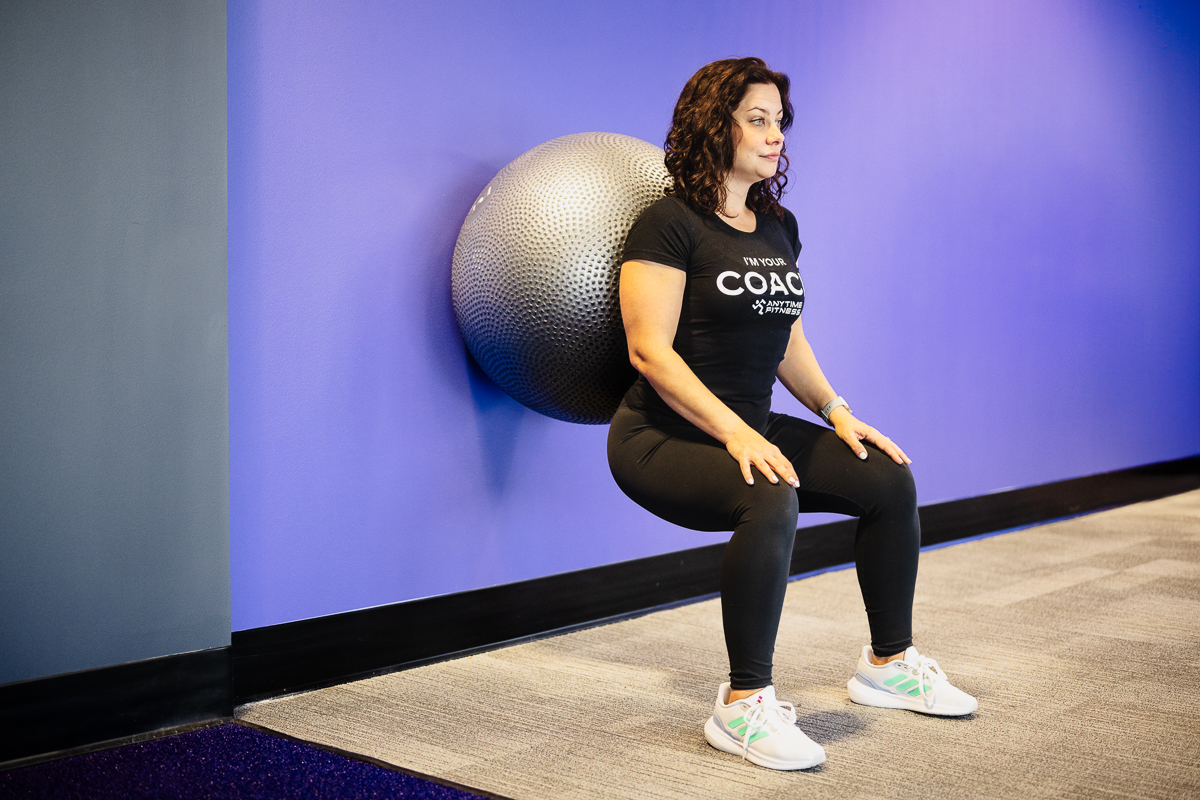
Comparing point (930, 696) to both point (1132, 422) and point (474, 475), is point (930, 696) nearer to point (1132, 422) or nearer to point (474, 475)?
point (474, 475)

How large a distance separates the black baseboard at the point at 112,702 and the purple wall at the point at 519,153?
140 millimetres

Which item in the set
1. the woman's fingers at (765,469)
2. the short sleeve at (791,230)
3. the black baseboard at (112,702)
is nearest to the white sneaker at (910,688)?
the woman's fingers at (765,469)

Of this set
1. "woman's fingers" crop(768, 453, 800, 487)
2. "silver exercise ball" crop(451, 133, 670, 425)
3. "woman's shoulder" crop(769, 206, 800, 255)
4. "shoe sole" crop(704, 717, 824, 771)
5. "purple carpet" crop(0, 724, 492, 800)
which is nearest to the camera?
"purple carpet" crop(0, 724, 492, 800)

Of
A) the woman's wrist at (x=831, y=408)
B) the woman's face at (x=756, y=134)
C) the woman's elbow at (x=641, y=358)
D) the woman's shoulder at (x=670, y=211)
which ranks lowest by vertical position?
the woman's wrist at (x=831, y=408)

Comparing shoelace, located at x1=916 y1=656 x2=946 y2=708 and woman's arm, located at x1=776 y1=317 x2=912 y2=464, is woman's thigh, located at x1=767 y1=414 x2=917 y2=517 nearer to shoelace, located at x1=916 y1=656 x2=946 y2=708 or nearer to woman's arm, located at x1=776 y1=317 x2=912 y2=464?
woman's arm, located at x1=776 y1=317 x2=912 y2=464

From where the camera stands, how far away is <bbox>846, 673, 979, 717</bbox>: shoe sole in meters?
1.92

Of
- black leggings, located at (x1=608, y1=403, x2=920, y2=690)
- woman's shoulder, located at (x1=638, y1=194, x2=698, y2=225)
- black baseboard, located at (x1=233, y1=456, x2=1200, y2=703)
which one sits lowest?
black baseboard, located at (x1=233, y1=456, x2=1200, y2=703)

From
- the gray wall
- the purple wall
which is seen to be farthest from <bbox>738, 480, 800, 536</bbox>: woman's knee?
the gray wall

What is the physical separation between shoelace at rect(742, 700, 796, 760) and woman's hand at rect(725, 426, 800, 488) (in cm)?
37

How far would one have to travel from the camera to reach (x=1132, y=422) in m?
4.77

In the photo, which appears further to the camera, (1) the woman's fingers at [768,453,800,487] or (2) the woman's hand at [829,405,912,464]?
(2) the woman's hand at [829,405,912,464]

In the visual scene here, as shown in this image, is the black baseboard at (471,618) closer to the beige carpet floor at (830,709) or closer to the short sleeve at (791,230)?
the beige carpet floor at (830,709)

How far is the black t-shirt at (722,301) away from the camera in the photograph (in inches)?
75.5

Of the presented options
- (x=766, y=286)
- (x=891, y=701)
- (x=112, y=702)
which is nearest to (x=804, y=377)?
(x=766, y=286)
